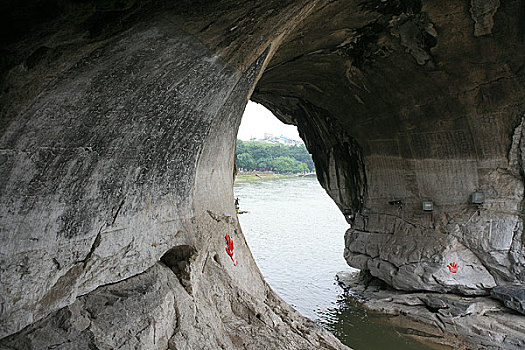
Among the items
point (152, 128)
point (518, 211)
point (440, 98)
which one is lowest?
point (518, 211)

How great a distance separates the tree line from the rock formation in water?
42.9 meters

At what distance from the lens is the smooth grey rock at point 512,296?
22.8 ft

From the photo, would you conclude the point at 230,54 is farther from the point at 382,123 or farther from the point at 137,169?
the point at 382,123

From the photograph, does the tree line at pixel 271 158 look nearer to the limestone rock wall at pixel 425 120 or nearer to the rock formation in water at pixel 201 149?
the limestone rock wall at pixel 425 120

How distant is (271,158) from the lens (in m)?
56.1

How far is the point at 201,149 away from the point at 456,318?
230 inches

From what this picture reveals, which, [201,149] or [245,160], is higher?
[201,149]

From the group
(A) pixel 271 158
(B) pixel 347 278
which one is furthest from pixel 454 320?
(A) pixel 271 158

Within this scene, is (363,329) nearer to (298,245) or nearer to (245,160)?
(298,245)

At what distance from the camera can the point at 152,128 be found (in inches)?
120

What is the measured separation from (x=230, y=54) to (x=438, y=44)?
527 cm

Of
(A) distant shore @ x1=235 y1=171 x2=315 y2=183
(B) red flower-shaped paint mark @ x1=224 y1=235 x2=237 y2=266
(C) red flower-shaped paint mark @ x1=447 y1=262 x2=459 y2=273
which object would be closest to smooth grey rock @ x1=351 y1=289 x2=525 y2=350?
(C) red flower-shaped paint mark @ x1=447 y1=262 x2=459 y2=273

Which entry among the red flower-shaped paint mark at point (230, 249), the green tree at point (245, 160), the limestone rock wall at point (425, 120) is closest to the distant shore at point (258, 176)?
the green tree at point (245, 160)

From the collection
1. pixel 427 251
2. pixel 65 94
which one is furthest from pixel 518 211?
pixel 65 94
